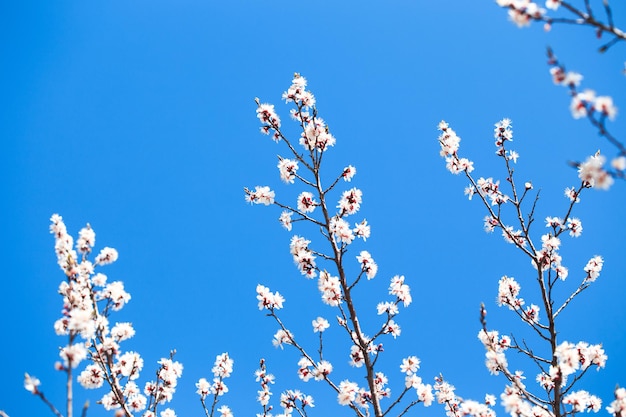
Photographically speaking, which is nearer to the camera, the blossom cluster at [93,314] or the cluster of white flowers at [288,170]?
the blossom cluster at [93,314]

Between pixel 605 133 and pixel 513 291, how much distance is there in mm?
5135

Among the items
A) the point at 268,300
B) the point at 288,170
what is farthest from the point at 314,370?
the point at 288,170

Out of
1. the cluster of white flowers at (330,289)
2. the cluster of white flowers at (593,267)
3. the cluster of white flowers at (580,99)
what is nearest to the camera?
the cluster of white flowers at (580,99)

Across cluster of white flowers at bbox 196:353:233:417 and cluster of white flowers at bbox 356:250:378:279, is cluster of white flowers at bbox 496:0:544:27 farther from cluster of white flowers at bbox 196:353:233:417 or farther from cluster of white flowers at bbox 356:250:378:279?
cluster of white flowers at bbox 196:353:233:417

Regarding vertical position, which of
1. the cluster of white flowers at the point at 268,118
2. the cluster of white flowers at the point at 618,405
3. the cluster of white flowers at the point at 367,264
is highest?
the cluster of white flowers at the point at 268,118


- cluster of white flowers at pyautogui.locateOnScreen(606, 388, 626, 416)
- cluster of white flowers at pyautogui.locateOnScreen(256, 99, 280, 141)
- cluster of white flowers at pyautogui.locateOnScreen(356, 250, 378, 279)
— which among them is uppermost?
cluster of white flowers at pyautogui.locateOnScreen(256, 99, 280, 141)

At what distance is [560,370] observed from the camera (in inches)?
203

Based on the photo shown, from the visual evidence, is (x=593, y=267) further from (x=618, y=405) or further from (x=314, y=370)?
(x=314, y=370)

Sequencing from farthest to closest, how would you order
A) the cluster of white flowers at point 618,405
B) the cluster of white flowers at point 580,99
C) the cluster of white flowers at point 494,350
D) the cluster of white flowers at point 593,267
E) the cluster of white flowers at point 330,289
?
the cluster of white flowers at point 593,267 < the cluster of white flowers at point 330,289 < the cluster of white flowers at point 494,350 < the cluster of white flowers at point 618,405 < the cluster of white flowers at point 580,99

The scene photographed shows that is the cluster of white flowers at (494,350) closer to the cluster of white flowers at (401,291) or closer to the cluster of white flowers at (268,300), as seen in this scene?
the cluster of white flowers at (401,291)

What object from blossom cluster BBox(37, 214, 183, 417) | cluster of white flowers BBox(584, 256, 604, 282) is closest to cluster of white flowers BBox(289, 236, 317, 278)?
blossom cluster BBox(37, 214, 183, 417)

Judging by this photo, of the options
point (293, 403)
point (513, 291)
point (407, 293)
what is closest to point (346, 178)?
point (407, 293)

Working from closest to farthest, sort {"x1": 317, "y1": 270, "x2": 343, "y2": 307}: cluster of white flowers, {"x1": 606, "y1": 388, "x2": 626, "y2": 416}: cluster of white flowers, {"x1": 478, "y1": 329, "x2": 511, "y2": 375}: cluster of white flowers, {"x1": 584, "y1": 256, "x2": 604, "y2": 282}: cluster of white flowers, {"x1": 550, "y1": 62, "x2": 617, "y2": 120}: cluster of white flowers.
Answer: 1. {"x1": 550, "y1": 62, "x2": 617, "y2": 120}: cluster of white flowers
2. {"x1": 606, "y1": 388, "x2": 626, "y2": 416}: cluster of white flowers
3. {"x1": 478, "y1": 329, "x2": 511, "y2": 375}: cluster of white flowers
4. {"x1": 317, "y1": 270, "x2": 343, "y2": 307}: cluster of white flowers
5. {"x1": 584, "y1": 256, "x2": 604, "y2": 282}: cluster of white flowers

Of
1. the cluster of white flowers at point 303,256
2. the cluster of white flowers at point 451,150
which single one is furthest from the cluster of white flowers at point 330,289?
the cluster of white flowers at point 451,150
